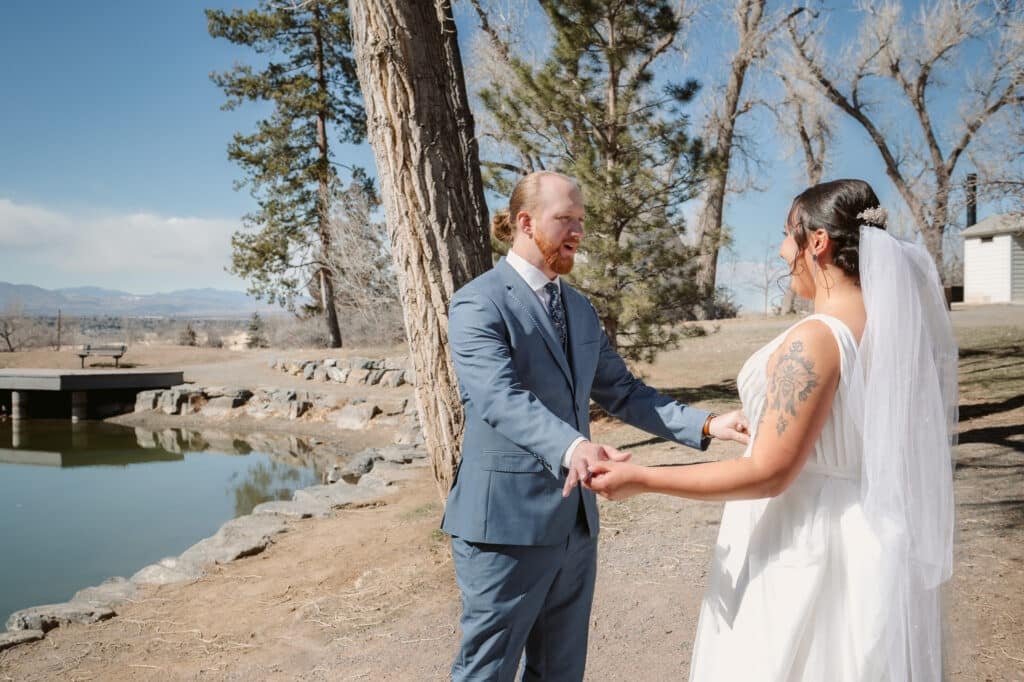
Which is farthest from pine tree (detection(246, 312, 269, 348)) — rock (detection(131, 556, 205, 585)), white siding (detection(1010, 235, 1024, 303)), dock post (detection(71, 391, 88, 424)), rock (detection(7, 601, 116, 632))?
white siding (detection(1010, 235, 1024, 303))

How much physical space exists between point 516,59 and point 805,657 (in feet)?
29.4

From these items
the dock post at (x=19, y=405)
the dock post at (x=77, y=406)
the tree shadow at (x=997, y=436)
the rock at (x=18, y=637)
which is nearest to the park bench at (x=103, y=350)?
the dock post at (x=19, y=405)

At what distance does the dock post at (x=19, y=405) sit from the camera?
16.2 meters

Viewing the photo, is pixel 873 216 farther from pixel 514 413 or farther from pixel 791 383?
pixel 514 413

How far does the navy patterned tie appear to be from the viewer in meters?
2.37

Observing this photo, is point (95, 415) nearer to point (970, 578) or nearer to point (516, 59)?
point (516, 59)

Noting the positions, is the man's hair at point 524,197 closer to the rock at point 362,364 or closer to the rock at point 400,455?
the rock at point 400,455

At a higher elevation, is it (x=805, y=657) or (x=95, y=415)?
(x=805, y=657)

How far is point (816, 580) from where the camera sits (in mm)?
1798

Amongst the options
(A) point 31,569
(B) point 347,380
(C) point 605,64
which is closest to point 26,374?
(B) point 347,380

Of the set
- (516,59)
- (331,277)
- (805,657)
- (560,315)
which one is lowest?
(805,657)

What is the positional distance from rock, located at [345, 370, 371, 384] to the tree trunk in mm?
11892

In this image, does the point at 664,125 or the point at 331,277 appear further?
the point at 331,277

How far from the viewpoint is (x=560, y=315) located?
239cm
